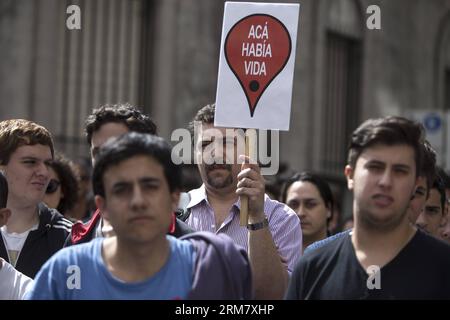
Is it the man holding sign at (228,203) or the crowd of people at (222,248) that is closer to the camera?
the crowd of people at (222,248)

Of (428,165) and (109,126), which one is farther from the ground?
(109,126)

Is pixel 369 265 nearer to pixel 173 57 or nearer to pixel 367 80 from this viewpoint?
pixel 173 57

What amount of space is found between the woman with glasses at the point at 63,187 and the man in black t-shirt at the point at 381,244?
11.6 ft

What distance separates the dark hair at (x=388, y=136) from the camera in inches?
170

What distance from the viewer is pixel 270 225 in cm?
566

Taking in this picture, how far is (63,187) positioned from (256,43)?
8.96 feet

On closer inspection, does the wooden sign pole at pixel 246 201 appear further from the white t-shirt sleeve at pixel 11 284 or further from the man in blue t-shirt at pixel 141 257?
the white t-shirt sleeve at pixel 11 284

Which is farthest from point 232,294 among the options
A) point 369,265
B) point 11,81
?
point 11,81

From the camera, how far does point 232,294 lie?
4148 millimetres

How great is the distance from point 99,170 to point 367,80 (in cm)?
1827

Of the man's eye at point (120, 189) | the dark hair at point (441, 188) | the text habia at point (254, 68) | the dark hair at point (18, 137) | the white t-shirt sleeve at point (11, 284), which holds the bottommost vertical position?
the white t-shirt sleeve at point (11, 284)
